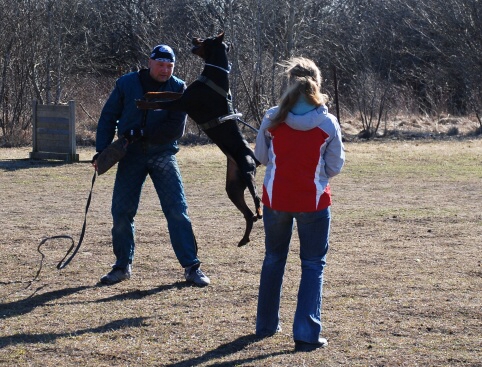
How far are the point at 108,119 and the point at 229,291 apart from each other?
1653 mm

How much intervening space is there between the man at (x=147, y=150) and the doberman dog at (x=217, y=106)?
1.27 feet

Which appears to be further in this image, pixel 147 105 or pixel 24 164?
pixel 24 164

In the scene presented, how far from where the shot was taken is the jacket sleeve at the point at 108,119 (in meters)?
6.61

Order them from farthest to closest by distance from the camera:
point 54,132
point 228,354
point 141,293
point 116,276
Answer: point 54,132 → point 116,276 → point 141,293 → point 228,354

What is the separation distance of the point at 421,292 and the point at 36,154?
12343 mm

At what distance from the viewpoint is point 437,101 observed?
93.3 feet

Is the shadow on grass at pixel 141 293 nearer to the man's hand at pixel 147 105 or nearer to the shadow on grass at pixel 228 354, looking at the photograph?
the shadow on grass at pixel 228 354

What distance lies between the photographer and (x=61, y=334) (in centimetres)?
538

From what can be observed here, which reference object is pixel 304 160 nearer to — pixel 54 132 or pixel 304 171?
pixel 304 171

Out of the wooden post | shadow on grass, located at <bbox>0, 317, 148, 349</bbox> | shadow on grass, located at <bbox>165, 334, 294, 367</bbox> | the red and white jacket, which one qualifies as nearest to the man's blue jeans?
shadow on grass, located at <bbox>0, 317, 148, 349</bbox>

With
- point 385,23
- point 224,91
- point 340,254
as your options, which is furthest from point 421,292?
point 385,23

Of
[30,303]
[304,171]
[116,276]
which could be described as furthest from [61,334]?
[304,171]

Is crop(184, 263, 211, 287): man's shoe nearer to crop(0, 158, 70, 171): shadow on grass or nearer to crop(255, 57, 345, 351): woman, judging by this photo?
crop(255, 57, 345, 351): woman

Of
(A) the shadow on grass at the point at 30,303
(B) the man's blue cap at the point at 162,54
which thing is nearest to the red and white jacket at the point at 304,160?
(B) the man's blue cap at the point at 162,54
